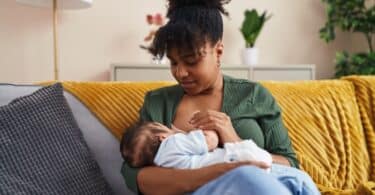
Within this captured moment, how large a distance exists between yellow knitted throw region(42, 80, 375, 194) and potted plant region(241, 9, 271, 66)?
1244 millimetres

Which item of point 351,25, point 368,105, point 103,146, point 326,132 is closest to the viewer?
point 103,146

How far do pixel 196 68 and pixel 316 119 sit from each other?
572 millimetres

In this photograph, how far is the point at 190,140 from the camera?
1136 millimetres

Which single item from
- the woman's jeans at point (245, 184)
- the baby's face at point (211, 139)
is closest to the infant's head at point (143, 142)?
the baby's face at point (211, 139)

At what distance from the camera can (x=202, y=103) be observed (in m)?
1.35

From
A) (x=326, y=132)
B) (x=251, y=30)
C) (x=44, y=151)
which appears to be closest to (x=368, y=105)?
(x=326, y=132)

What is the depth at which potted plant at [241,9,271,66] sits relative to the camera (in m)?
2.91

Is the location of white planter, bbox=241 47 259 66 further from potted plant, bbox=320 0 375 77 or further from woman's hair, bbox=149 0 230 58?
woman's hair, bbox=149 0 230 58

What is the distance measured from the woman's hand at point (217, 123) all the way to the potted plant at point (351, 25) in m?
2.08

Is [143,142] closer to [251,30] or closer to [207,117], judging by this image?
[207,117]

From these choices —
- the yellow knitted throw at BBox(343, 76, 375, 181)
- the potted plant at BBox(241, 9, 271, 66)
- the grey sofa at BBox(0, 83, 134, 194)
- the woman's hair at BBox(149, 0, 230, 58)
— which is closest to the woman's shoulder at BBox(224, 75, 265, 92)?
the woman's hair at BBox(149, 0, 230, 58)

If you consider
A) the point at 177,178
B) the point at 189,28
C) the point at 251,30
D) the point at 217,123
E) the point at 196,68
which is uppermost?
the point at 251,30

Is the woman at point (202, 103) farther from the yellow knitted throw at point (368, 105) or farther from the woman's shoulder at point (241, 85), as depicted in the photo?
the yellow knitted throw at point (368, 105)

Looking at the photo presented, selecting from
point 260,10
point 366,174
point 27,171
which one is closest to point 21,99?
point 27,171
